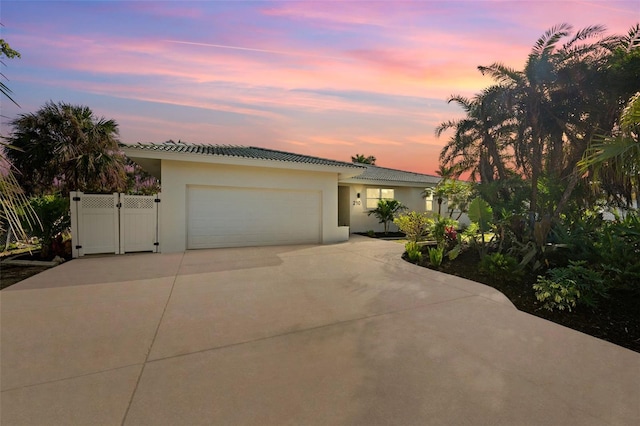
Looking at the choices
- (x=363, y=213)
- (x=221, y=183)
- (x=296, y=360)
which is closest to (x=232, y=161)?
(x=221, y=183)

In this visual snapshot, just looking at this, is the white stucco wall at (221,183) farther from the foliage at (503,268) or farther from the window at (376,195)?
the foliage at (503,268)

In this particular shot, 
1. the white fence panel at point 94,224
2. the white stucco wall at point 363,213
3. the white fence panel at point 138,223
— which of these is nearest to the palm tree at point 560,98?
the white stucco wall at point 363,213

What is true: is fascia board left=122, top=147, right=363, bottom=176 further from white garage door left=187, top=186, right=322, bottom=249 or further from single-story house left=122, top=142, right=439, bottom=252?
white garage door left=187, top=186, right=322, bottom=249

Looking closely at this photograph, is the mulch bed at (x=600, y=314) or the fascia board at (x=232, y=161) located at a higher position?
the fascia board at (x=232, y=161)

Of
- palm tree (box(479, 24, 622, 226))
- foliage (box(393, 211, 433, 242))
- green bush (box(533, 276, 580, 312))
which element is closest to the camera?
green bush (box(533, 276, 580, 312))

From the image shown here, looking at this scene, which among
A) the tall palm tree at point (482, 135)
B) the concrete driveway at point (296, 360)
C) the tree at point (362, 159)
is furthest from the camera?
the tree at point (362, 159)

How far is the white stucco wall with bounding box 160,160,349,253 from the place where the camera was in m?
9.58

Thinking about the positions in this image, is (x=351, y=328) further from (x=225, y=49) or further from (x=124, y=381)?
(x=225, y=49)

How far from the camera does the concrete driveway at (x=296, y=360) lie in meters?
2.22

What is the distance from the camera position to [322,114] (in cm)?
1080

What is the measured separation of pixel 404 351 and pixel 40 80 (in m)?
10.3

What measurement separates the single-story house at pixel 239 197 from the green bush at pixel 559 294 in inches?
316

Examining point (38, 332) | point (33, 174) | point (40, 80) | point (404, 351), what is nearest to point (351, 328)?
point (404, 351)

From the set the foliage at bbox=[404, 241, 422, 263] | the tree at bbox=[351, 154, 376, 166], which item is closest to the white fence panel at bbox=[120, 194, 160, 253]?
the foliage at bbox=[404, 241, 422, 263]
